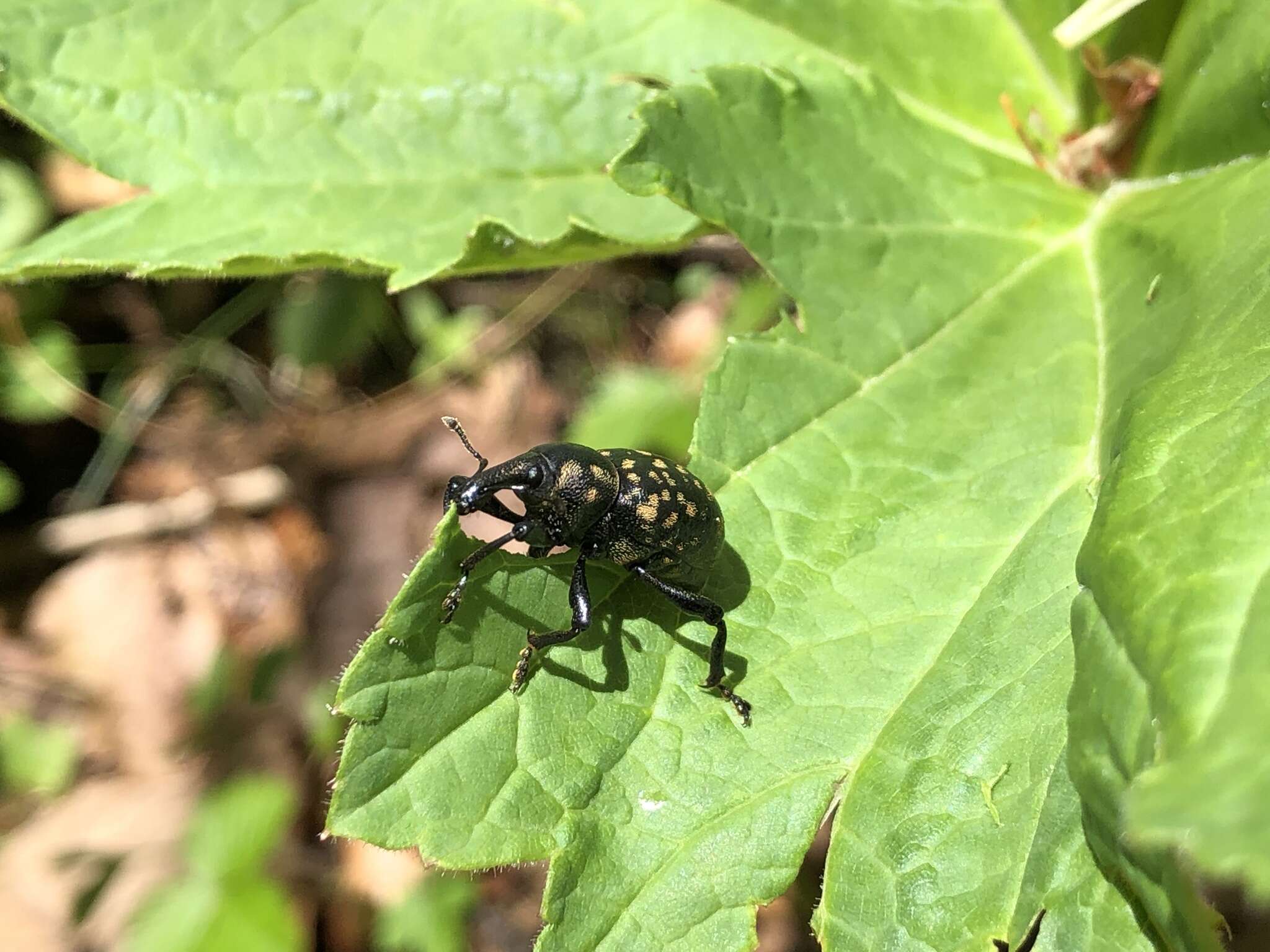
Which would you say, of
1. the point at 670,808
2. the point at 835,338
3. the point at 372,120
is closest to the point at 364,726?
the point at 670,808

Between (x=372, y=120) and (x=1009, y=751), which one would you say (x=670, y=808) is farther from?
(x=372, y=120)

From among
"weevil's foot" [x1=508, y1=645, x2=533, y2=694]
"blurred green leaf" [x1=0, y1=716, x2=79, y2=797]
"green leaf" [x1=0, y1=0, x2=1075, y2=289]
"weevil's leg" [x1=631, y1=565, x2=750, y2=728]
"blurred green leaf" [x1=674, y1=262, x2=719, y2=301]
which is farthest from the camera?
"blurred green leaf" [x1=674, y1=262, x2=719, y2=301]

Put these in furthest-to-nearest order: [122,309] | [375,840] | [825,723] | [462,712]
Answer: [122,309] → [825,723] → [462,712] → [375,840]

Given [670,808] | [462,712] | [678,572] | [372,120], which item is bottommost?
[670,808]

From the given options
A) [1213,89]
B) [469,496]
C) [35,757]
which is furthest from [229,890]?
[1213,89]

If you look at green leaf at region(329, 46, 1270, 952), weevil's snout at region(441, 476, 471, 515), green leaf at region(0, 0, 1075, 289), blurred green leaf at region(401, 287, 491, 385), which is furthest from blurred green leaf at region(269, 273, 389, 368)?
green leaf at region(329, 46, 1270, 952)

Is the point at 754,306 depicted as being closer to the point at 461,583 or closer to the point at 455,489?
the point at 455,489

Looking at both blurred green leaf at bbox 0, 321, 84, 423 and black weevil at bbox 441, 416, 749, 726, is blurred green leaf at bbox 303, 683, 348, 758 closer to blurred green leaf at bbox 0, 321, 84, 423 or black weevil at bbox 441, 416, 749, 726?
blurred green leaf at bbox 0, 321, 84, 423
